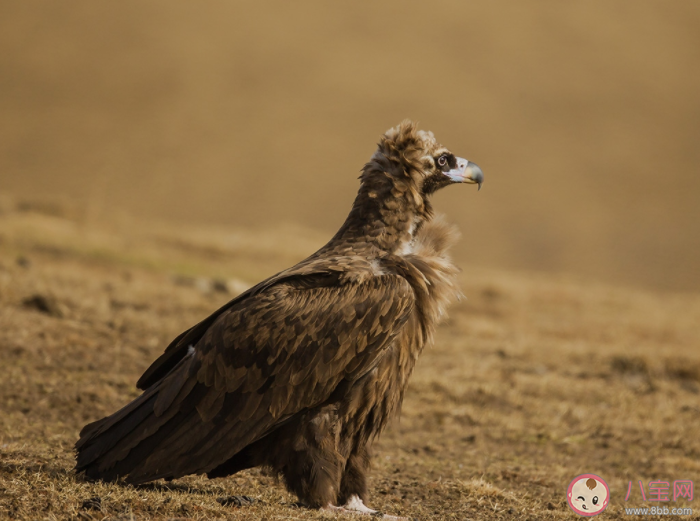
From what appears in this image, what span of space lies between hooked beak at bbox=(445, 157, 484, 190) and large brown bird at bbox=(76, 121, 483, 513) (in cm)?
88

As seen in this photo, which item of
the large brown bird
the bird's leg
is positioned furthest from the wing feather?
the bird's leg

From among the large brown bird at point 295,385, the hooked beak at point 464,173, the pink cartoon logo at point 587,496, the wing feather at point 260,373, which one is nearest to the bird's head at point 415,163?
the hooked beak at point 464,173

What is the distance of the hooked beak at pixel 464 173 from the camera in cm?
661

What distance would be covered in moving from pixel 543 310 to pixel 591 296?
2.77 meters

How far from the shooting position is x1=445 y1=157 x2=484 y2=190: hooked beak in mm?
6613

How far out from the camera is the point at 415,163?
640 centimetres

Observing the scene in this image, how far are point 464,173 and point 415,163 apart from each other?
47cm

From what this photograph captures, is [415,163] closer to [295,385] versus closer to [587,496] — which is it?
[295,385]

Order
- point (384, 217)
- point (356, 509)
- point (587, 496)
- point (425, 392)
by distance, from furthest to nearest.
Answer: point (425, 392)
point (587, 496)
point (384, 217)
point (356, 509)

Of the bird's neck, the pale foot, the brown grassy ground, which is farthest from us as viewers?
the brown grassy ground

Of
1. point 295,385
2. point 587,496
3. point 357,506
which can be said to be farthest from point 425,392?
point 295,385

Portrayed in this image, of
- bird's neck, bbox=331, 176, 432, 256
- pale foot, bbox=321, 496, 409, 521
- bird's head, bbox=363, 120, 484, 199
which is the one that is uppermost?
bird's head, bbox=363, 120, 484, 199

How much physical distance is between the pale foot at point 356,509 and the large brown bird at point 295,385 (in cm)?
1

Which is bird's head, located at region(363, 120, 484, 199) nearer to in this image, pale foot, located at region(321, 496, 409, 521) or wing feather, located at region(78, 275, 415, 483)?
wing feather, located at region(78, 275, 415, 483)
